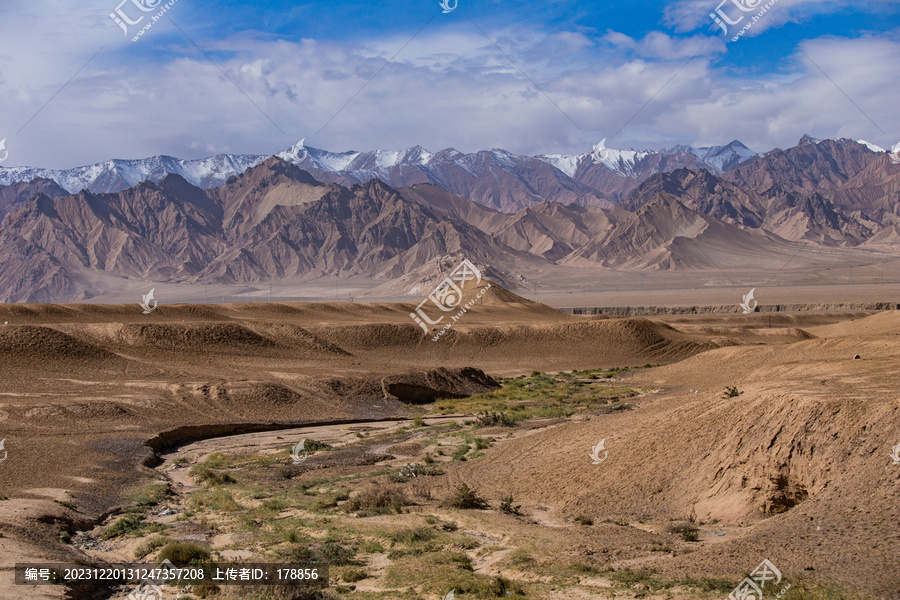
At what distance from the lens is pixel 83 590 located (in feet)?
37.6

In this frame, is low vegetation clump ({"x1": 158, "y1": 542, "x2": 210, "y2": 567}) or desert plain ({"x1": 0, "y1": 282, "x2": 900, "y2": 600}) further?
low vegetation clump ({"x1": 158, "y1": 542, "x2": 210, "y2": 567})

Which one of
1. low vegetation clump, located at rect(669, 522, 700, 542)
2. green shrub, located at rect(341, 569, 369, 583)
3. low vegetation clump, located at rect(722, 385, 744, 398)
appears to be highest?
low vegetation clump, located at rect(722, 385, 744, 398)

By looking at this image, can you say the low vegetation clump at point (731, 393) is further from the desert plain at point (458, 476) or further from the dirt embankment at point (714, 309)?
the dirt embankment at point (714, 309)

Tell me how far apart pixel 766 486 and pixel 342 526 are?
7.97 meters

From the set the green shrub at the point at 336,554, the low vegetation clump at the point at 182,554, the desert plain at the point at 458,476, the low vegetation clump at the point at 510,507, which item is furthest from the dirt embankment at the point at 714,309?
the low vegetation clump at the point at 182,554

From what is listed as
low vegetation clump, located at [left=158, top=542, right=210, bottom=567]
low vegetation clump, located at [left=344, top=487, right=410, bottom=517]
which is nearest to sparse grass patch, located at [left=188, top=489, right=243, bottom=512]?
low vegetation clump, located at [left=344, top=487, right=410, bottom=517]

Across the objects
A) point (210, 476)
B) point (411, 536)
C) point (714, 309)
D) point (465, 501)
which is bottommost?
point (714, 309)

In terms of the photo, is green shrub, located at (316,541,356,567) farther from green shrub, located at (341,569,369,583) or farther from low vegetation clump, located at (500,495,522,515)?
low vegetation clump, located at (500,495,522,515)

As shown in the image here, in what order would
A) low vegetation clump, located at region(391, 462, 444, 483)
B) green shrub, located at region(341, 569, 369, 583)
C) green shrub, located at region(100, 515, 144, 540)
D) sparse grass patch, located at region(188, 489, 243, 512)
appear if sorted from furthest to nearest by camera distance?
low vegetation clump, located at region(391, 462, 444, 483), sparse grass patch, located at region(188, 489, 243, 512), green shrub, located at region(100, 515, 144, 540), green shrub, located at region(341, 569, 369, 583)

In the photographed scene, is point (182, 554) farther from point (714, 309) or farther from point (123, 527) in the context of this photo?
point (714, 309)

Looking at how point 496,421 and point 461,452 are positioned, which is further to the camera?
point 496,421

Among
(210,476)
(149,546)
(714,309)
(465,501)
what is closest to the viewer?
(149,546)

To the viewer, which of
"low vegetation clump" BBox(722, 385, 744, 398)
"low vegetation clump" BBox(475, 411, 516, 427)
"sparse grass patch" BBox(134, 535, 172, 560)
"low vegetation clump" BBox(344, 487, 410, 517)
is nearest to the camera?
"sparse grass patch" BBox(134, 535, 172, 560)

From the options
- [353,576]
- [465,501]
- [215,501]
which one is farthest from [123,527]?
[465,501]
